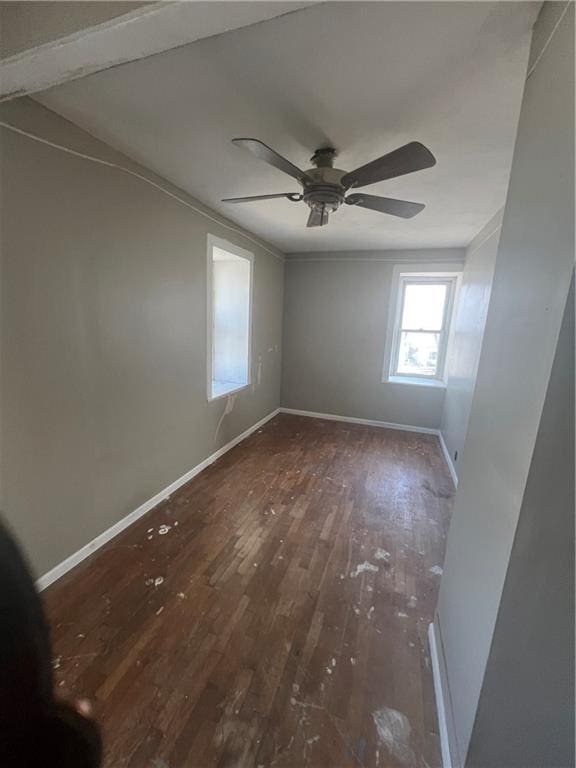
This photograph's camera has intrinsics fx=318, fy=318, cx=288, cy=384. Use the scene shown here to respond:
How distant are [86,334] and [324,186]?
1.52m

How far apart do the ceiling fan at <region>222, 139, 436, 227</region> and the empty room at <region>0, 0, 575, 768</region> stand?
0.02 m

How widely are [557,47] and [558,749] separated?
1.73m

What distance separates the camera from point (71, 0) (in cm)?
85

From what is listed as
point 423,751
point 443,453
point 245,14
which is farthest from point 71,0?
point 443,453

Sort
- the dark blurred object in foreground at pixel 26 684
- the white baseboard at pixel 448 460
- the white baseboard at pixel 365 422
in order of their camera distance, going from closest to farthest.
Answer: the dark blurred object in foreground at pixel 26 684 < the white baseboard at pixel 448 460 < the white baseboard at pixel 365 422

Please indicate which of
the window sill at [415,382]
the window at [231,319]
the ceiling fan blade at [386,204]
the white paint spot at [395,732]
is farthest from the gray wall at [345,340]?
the white paint spot at [395,732]

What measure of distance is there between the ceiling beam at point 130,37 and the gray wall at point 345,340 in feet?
11.5

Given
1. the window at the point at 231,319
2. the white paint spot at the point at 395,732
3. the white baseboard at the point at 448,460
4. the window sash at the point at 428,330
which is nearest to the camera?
the white paint spot at the point at 395,732

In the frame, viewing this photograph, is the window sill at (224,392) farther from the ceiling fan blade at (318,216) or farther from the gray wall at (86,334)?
the ceiling fan blade at (318,216)

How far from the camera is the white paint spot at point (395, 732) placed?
42.9 inches

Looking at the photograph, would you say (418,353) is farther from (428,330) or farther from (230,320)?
(230,320)

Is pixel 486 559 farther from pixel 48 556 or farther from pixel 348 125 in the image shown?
pixel 48 556

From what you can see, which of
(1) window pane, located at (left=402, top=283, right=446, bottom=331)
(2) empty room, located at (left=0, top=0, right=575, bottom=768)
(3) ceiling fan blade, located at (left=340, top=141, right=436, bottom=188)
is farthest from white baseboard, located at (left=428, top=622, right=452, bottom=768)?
(1) window pane, located at (left=402, top=283, right=446, bottom=331)

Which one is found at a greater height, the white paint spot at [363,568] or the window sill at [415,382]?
the window sill at [415,382]
